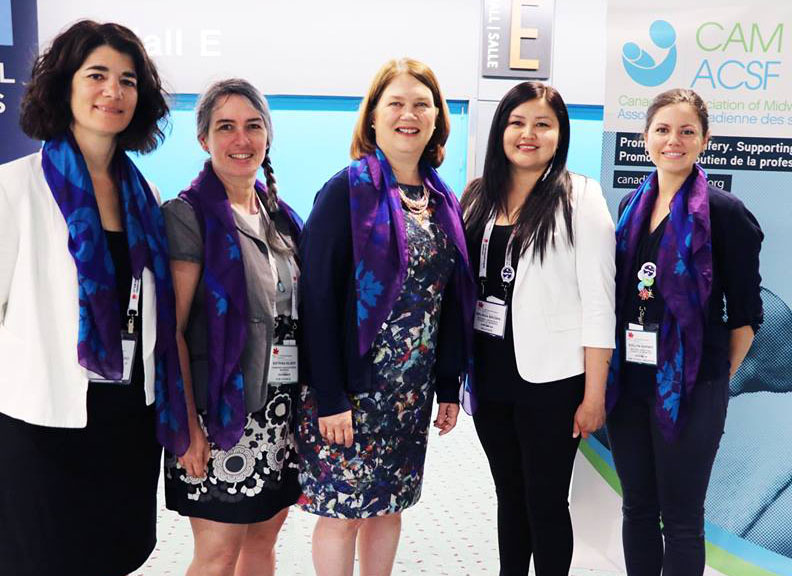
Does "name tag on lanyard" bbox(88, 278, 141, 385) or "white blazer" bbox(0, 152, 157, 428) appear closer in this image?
"white blazer" bbox(0, 152, 157, 428)

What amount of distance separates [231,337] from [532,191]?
3.38 ft

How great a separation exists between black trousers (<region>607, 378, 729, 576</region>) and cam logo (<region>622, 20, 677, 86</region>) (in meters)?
1.19

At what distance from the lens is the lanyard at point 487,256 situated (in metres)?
2.10

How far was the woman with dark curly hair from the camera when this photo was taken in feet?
5.05

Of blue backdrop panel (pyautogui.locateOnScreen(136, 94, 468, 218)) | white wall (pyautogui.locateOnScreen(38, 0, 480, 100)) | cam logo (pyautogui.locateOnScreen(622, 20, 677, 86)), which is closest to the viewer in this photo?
cam logo (pyautogui.locateOnScreen(622, 20, 677, 86))

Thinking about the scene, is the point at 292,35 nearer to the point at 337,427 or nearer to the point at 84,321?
the point at 337,427

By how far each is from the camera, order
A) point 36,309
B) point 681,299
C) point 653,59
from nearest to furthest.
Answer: point 36,309
point 681,299
point 653,59

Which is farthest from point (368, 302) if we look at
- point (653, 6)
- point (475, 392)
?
point (653, 6)

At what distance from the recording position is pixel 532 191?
7.13ft

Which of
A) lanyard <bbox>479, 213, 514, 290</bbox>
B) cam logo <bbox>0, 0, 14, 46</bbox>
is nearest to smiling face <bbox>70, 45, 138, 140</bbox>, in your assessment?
lanyard <bbox>479, 213, 514, 290</bbox>

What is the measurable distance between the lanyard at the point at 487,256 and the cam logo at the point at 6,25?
2.48m

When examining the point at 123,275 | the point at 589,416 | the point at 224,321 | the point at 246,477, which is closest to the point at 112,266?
the point at 123,275

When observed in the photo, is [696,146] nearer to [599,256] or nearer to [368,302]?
[599,256]

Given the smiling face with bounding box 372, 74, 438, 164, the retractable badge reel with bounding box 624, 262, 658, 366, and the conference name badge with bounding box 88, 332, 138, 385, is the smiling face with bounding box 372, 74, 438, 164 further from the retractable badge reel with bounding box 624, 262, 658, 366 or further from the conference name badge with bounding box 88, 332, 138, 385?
the conference name badge with bounding box 88, 332, 138, 385
